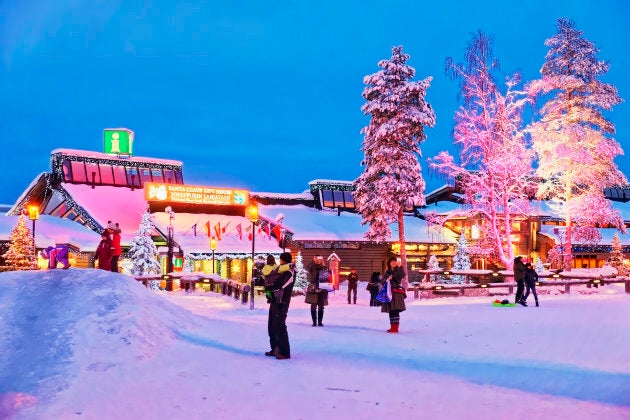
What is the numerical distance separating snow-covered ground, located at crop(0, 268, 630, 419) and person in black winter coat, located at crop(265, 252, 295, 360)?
23 cm

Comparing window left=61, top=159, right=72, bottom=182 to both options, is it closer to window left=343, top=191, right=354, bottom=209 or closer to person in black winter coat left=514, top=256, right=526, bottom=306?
window left=343, top=191, right=354, bottom=209

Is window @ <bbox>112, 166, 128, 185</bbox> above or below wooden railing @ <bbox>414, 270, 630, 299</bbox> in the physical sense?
above

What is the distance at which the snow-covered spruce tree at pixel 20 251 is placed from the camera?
31062mm

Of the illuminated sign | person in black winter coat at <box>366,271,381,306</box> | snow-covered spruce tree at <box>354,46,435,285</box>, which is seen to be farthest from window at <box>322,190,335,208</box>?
person in black winter coat at <box>366,271,381,306</box>

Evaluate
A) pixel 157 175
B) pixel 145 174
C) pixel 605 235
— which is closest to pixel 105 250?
pixel 145 174

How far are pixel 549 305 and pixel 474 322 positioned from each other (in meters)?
6.51

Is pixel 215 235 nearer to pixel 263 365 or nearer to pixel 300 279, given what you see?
pixel 300 279

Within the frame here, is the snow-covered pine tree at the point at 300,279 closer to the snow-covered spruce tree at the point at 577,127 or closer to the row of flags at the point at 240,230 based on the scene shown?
the row of flags at the point at 240,230

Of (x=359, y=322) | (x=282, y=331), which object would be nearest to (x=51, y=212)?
(x=359, y=322)

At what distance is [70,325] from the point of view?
1012cm

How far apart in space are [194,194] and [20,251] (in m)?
12.7

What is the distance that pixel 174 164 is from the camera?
4672 cm

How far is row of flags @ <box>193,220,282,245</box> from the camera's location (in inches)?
1529

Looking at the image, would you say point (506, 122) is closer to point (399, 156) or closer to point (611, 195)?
point (399, 156)
